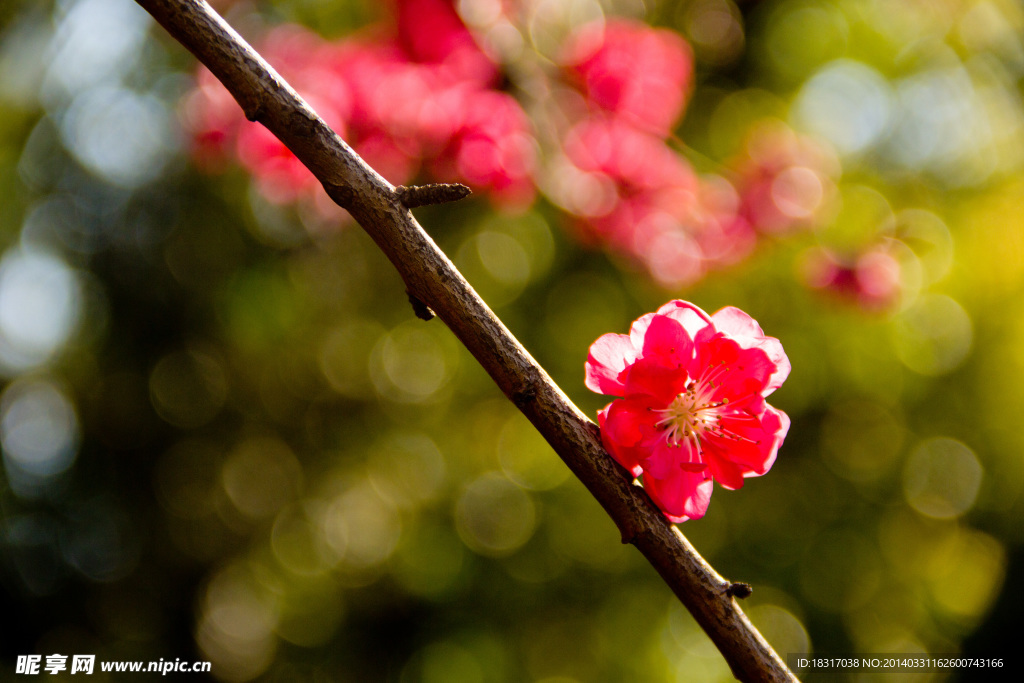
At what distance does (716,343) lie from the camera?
0.59 meters

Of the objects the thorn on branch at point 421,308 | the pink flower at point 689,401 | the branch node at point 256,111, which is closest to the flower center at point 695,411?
the pink flower at point 689,401

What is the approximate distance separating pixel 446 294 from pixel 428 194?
8cm

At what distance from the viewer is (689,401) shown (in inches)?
24.6

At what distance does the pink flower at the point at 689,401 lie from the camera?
54 centimetres

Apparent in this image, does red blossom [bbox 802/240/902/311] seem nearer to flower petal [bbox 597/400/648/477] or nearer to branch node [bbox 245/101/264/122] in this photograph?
flower petal [bbox 597/400/648/477]

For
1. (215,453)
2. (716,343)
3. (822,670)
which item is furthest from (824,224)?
(215,453)

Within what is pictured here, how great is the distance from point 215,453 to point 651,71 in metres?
2.18

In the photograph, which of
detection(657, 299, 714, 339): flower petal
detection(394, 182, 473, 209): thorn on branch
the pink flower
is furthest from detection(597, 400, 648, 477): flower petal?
detection(394, 182, 473, 209): thorn on branch

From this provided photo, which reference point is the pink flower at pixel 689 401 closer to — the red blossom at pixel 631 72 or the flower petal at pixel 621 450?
the flower petal at pixel 621 450

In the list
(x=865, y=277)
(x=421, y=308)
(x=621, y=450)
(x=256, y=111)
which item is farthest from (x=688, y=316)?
(x=865, y=277)

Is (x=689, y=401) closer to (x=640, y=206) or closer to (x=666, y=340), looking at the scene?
(x=666, y=340)

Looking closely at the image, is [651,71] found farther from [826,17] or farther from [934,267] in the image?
[934,267]

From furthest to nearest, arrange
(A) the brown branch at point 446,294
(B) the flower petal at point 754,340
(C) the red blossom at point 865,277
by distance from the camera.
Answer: (C) the red blossom at point 865,277 → (B) the flower petal at point 754,340 → (A) the brown branch at point 446,294

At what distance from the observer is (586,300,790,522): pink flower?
54 centimetres
